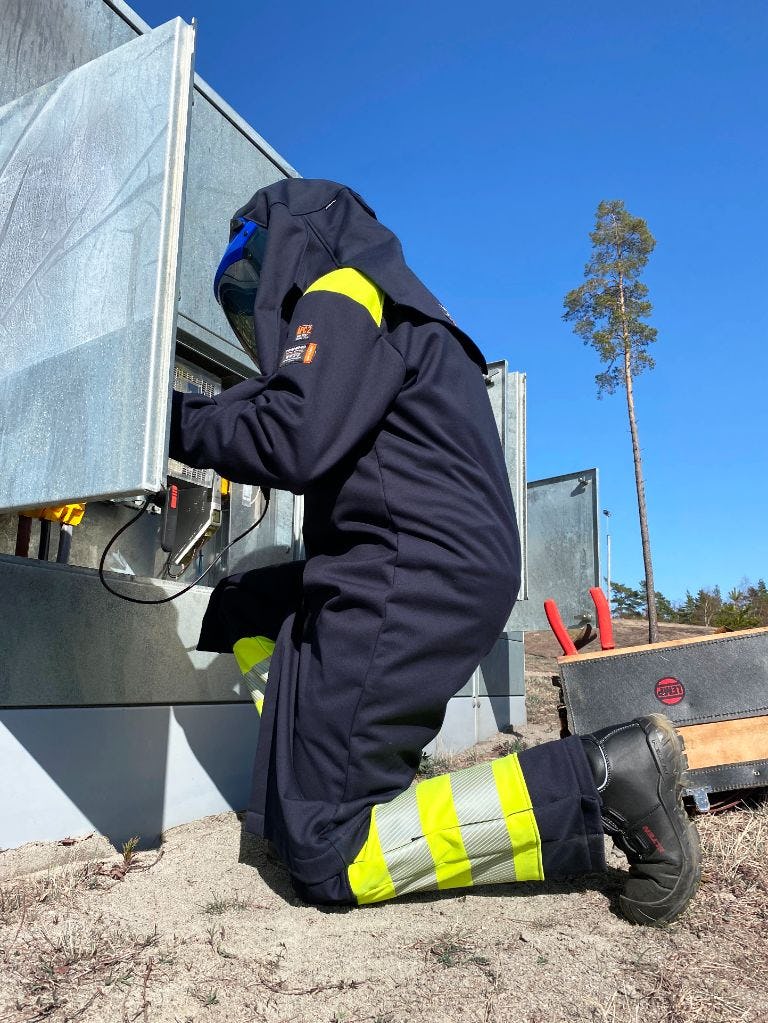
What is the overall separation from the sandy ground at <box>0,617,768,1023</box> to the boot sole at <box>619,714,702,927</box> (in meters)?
0.04

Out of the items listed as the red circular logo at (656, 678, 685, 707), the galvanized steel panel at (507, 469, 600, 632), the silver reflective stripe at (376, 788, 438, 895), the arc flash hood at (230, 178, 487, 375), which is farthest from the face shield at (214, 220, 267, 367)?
the galvanized steel panel at (507, 469, 600, 632)

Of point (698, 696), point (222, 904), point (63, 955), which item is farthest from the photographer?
point (698, 696)

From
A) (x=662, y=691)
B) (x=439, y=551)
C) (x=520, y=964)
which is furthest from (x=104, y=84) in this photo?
(x=662, y=691)

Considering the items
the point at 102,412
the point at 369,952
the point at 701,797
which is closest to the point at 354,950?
the point at 369,952

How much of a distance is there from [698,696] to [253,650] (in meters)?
1.49

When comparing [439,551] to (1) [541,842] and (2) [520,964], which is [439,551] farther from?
(2) [520,964]

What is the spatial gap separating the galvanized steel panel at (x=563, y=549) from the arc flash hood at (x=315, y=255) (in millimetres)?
4384

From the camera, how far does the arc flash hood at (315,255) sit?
6.14 feet

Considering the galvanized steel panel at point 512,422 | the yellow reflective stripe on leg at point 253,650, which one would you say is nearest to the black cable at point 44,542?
the yellow reflective stripe on leg at point 253,650

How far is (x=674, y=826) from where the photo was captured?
162cm

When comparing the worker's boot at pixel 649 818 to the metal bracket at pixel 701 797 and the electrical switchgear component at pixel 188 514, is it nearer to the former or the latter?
the metal bracket at pixel 701 797

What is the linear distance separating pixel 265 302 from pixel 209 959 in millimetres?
1473

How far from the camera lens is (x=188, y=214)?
3084 mm

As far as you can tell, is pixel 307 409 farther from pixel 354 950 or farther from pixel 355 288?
pixel 354 950
